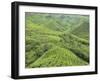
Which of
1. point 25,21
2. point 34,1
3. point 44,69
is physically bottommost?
point 44,69

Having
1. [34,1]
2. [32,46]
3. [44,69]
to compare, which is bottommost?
[44,69]

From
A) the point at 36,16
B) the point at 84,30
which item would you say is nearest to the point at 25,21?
the point at 36,16

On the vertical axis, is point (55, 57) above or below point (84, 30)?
below

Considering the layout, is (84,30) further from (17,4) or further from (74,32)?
(17,4)

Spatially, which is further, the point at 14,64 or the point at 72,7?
the point at 72,7

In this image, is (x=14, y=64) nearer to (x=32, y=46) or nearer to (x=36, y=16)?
(x=32, y=46)

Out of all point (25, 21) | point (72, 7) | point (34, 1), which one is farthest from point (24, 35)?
point (72, 7)
